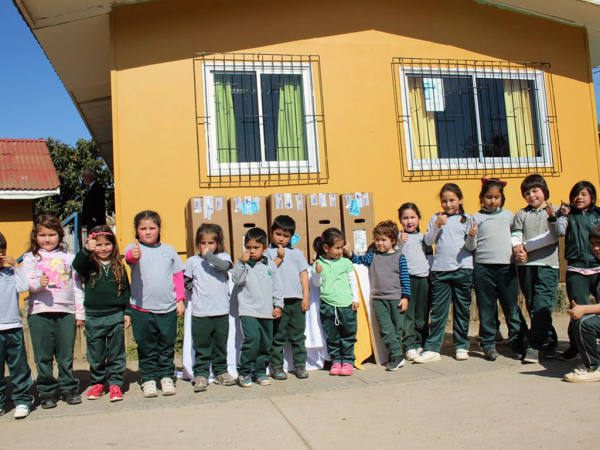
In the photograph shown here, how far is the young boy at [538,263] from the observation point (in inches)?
222

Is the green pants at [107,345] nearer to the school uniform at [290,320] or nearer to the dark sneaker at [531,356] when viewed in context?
the school uniform at [290,320]

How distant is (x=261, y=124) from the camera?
798 centimetres

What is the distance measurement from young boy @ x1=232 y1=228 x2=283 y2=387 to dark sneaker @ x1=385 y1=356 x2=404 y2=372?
3.84 feet

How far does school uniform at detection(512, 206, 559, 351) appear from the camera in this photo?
18.5 feet

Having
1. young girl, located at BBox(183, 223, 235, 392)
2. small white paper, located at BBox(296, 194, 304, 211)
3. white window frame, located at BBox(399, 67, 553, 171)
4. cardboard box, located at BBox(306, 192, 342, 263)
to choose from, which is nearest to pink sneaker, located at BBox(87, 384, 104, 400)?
young girl, located at BBox(183, 223, 235, 392)

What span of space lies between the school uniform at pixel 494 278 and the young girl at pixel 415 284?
52 cm

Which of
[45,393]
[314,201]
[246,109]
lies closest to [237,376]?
[45,393]

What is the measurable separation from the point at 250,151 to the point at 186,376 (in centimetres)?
333

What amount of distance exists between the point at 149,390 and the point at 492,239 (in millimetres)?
3554

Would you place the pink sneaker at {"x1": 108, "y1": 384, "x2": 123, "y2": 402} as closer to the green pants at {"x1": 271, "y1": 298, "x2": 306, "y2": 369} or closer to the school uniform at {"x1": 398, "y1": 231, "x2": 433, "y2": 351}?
the green pants at {"x1": 271, "y1": 298, "x2": 306, "y2": 369}

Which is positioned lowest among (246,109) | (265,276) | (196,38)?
(265,276)

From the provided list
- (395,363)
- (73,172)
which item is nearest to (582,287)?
(395,363)

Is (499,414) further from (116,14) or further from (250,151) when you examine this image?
(116,14)

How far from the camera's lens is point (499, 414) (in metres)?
4.16
